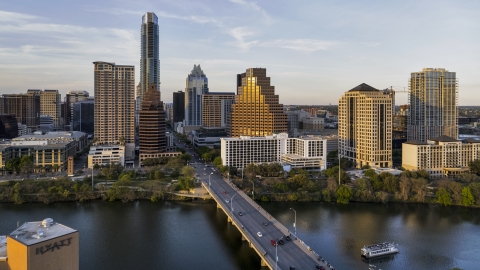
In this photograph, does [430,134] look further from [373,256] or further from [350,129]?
[373,256]

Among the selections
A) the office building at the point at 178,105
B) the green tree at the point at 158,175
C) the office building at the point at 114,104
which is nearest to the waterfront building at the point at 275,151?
the green tree at the point at 158,175

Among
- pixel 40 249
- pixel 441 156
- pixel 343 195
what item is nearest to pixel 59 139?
pixel 343 195

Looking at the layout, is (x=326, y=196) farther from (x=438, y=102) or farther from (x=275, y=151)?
(x=438, y=102)

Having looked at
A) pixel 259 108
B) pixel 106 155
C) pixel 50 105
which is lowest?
pixel 106 155

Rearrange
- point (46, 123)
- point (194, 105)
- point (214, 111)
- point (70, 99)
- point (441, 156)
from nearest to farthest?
1. point (441, 156)
2. point (46, 123)
3. point (214, 111)
4. point (194, 105)
5. point (70, 99)

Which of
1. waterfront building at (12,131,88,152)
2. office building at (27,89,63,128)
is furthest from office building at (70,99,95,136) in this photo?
office building at (27,89,63,128)

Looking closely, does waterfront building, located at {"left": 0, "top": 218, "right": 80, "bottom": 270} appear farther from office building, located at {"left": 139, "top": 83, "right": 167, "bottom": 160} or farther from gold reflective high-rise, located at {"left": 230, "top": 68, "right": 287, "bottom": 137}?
gold reflective high-rise, located at {"left": 230, "top": 68, "right": 287, "bottom": 137}

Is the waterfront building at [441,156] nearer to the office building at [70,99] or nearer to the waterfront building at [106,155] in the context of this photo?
the waterfront building at [106,155]
